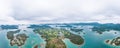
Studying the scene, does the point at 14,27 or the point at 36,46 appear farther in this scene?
the point at 14,27

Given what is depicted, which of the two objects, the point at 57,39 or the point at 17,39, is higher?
the point at 17,39

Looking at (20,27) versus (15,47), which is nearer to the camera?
(15,47)

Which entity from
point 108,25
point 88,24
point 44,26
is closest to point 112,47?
point 44,26

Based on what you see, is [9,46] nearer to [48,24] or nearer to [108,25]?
[48,24]

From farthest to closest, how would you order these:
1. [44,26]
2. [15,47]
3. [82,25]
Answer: [82,25]
[44,26]
[15,47]

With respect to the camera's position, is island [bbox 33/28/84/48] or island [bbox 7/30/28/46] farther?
island [bbox 7/30/28/46]

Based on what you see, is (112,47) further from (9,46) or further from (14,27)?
(14,27)

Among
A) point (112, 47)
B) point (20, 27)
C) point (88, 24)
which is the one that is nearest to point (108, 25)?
point (88, 24)

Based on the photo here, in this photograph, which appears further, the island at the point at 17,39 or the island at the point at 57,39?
the island at the point at 17,39

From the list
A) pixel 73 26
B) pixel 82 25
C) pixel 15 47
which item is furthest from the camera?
pixel 82 25
